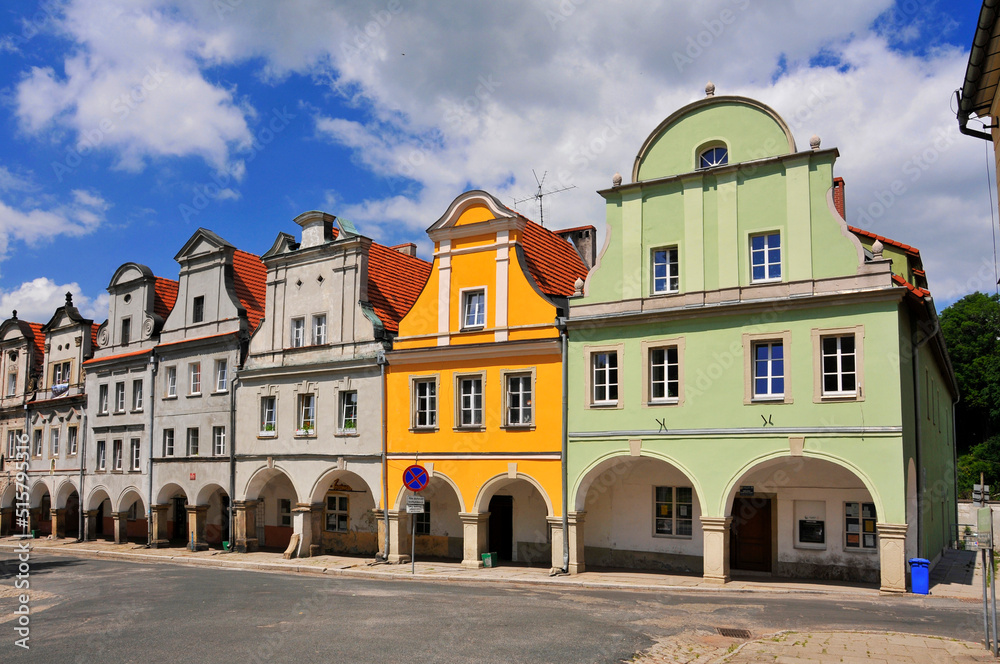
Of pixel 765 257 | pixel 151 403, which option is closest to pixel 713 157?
pixel 765 257

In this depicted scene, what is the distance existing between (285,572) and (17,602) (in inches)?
356

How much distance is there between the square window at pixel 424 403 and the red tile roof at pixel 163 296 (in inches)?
683

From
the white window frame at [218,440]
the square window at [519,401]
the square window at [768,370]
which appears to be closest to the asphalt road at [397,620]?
the square window at [768,370]

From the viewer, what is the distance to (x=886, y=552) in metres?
20.0

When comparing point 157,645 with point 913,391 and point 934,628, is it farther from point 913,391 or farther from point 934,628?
point 913,391

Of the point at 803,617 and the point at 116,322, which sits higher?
the point at 116,322

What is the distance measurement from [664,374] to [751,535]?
5404 mm

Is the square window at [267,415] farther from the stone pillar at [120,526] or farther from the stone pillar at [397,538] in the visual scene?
the stone pillar at [120,526]

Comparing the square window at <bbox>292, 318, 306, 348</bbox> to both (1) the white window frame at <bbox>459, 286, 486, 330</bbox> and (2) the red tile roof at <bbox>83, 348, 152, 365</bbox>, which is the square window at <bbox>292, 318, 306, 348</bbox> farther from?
(2) the red tile roof at <bbox>83, 348, 152, 365</bbox>

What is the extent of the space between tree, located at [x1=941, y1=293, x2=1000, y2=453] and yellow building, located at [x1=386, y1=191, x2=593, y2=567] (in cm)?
5045

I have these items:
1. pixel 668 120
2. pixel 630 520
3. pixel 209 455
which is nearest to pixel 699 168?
pixel 668 120

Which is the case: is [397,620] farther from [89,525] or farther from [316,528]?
[89,525]

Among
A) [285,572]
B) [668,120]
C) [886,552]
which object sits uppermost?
[668,120]

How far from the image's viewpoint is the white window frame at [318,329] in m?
32.2
